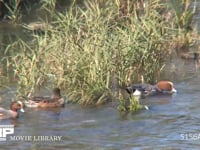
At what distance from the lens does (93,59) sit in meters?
10.8

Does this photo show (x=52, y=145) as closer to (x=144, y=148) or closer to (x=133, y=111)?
(x=144, y=148)

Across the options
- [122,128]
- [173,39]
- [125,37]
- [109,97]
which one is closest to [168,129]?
[122,128]

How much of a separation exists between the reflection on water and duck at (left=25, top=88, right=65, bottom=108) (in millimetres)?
80

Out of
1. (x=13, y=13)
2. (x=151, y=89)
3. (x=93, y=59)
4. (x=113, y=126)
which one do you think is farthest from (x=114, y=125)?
(x=13, y=13)

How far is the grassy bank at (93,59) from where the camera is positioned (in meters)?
10.8

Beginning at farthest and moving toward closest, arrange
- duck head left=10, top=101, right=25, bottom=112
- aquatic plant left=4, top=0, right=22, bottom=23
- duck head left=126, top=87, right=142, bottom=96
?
aquatic plant left=4, top=0, right=22, bottom=23 < duck head left=126, top=87, right=142, bottom=96 < duck head left=10, top=101, right=25, bottom=112

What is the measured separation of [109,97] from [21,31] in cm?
656

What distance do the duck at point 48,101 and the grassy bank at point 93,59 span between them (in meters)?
0.21

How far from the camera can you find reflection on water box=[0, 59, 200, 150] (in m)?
9.06

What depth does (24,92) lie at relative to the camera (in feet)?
36.9

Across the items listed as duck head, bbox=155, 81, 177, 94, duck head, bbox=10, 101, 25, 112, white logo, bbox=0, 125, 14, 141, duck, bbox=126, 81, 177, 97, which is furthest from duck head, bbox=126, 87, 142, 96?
white logo, bbox=0, 125, 14, 141

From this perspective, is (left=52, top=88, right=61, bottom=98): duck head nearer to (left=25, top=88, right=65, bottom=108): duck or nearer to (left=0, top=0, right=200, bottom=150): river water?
(left=25, top=88, right=65, bottom=108): duck

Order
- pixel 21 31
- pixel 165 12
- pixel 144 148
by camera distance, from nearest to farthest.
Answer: pixel 144 148 → pixel 165 12 → pixel 21 31

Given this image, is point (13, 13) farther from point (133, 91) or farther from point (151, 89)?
point (133, 91)
